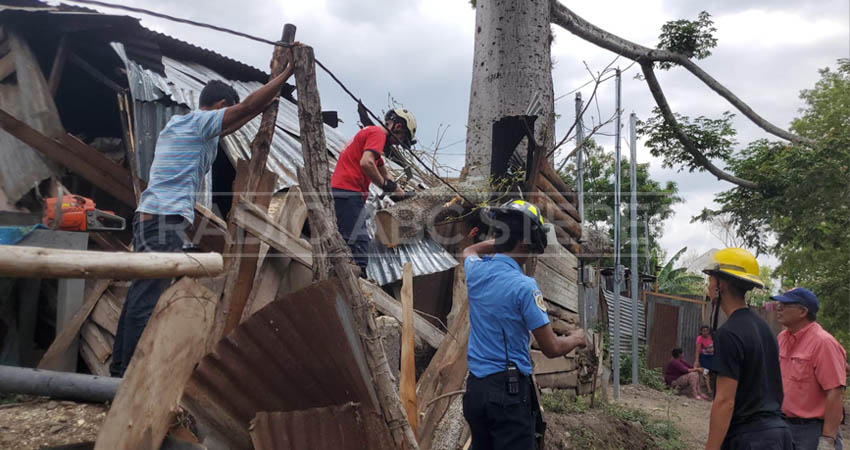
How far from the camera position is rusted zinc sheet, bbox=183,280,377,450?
2707 millimetres

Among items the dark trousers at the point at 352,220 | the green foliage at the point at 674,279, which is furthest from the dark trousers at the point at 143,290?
the green foliage at the point at 674,279

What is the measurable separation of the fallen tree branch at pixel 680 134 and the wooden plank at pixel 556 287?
597 cm

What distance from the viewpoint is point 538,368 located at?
17.7ft

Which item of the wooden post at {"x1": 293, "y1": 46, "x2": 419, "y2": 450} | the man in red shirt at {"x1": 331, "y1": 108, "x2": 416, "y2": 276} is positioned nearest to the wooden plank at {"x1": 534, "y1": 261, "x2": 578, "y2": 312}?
the man in red shirt at {"x1": 331, "y1": 108, "x2": 416, "y2": 276}

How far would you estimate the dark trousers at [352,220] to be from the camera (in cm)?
489

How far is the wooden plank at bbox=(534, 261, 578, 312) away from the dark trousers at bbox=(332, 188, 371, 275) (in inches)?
54.2

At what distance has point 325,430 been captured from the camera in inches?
105

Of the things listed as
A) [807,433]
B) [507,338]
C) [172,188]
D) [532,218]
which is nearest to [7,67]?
[172,188]

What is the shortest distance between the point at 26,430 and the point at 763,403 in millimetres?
3872

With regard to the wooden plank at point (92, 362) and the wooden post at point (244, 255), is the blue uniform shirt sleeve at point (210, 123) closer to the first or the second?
the wooden post at point (244, 255)

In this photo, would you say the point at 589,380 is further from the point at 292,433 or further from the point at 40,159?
the point at 40,159

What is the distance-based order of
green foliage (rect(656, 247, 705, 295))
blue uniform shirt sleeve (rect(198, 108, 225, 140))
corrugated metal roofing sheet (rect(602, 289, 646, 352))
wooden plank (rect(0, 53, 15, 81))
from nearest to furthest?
blue uniform shirt sleeve (rect(198, 108, 225, 140))
wooden plank (rect(0, 53, 15, 81))
corrugated metal roofing sheet (rect(602, 289, 646, 352))
green foliage (rect(656, 247, 705, 295))

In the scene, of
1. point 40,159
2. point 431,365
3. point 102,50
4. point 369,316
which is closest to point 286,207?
point 431,365

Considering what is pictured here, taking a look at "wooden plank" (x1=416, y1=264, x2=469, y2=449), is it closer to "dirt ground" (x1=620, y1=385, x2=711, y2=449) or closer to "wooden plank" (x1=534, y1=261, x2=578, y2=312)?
"wooden plank" (x1=534, y1=261, x2=578, y2=312)
